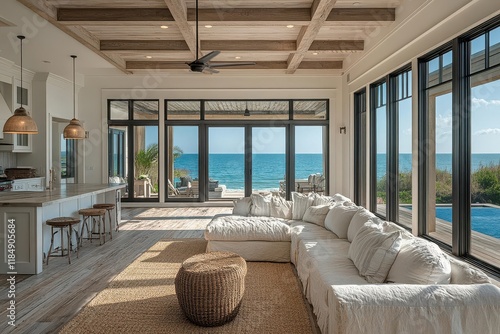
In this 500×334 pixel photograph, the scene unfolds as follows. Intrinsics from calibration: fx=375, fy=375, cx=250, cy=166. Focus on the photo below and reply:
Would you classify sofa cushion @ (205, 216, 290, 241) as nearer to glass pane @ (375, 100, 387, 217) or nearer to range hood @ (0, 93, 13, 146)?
glass pane @ (375, 100, 387, 217)

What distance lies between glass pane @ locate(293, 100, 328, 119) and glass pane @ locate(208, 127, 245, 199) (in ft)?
5.05

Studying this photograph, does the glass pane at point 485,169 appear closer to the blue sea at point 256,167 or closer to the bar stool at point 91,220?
the bar stool at point 91,220

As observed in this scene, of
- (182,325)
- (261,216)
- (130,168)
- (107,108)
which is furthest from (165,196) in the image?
(182,325)

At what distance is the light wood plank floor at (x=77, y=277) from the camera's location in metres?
3.23

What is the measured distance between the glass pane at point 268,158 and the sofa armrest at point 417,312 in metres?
7.82

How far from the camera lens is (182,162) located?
10.0m

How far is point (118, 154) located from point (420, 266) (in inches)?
353

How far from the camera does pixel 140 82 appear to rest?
983 cm

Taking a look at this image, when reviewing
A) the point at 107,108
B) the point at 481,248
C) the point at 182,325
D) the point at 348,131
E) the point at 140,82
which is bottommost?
the point at 182,325

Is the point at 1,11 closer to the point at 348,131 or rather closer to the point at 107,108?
the point at 107,108

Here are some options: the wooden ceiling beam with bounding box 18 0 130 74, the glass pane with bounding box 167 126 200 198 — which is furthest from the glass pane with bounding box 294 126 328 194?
the wooden ceiling beam with bounding box 18 0 130 74

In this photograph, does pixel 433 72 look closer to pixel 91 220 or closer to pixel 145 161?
pixel 91 220

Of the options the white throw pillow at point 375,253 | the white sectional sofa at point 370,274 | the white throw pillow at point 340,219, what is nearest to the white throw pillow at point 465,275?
the white sectional sofa at point 370,274

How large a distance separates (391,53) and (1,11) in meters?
5.73
